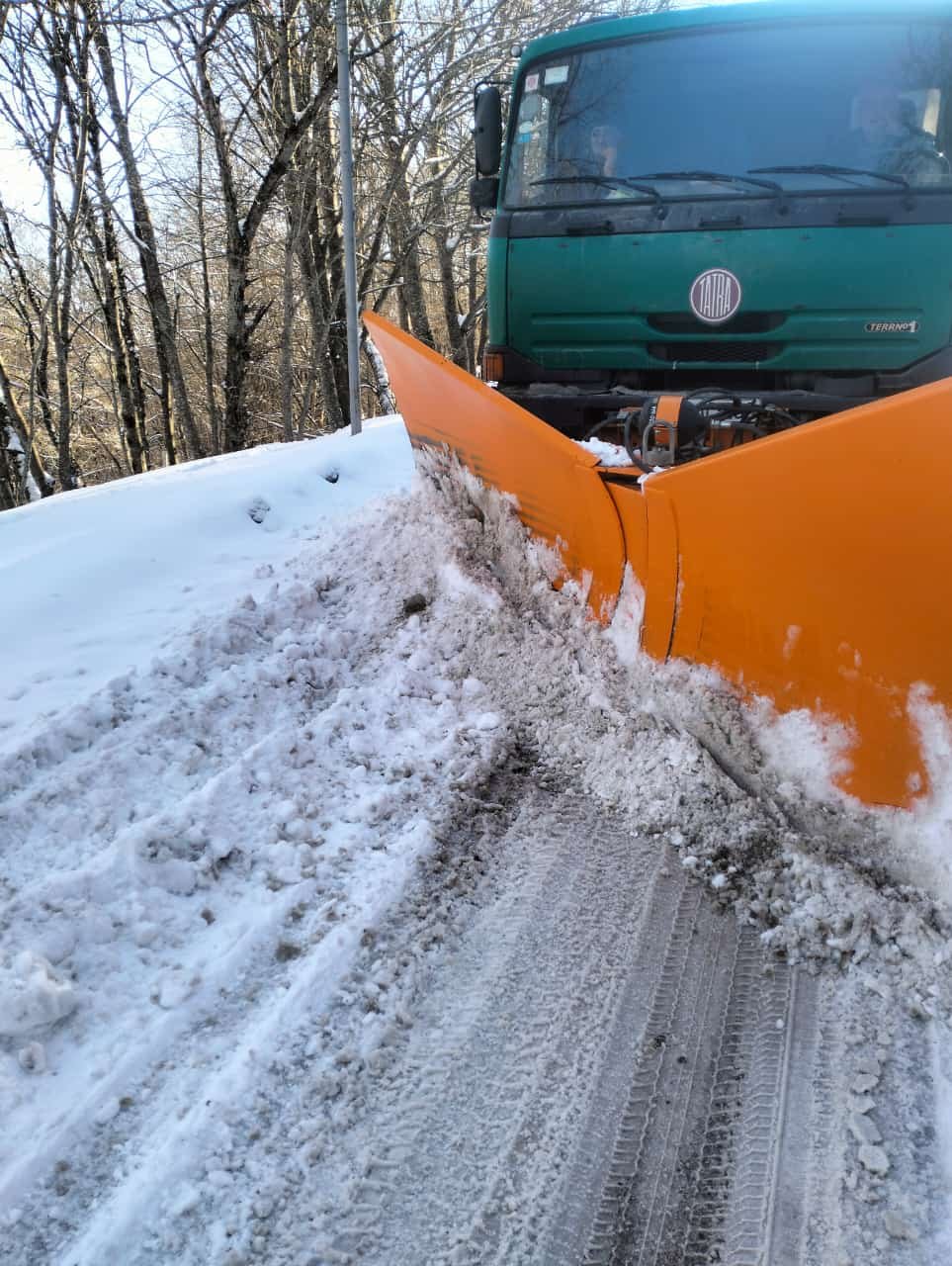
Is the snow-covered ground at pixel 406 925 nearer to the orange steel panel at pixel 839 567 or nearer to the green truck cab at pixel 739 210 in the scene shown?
the orange steel panel at pixel 839 567

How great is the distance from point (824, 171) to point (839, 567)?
2.17 metres

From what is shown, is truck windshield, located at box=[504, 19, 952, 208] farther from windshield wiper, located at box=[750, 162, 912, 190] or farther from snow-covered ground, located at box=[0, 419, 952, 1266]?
snow-covered ground, located at box=[0, 419, 952, 1266]

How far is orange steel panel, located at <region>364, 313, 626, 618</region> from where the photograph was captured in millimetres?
2637

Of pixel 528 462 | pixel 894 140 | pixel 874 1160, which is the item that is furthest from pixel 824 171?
pixel 874 1160

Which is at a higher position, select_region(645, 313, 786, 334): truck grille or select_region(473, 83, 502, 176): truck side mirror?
select_region(473, 83, 502, 176): truck side mirror

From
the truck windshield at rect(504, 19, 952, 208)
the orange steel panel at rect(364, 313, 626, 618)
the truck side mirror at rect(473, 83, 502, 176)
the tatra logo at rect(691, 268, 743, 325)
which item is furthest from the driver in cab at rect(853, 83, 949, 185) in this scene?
the orange steel panel at rect(364, 313, 626, 618)

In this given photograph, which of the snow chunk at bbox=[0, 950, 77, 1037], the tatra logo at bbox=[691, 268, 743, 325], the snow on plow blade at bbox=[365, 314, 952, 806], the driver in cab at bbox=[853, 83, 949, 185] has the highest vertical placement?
the driver in cab at bbox=[853, 83, 949, 185]

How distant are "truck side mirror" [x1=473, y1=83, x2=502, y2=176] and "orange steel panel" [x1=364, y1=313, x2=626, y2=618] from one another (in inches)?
47.7

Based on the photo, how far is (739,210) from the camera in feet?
10.8

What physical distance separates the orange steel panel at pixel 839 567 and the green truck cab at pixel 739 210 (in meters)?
1.04

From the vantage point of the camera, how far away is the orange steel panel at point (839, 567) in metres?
1.73

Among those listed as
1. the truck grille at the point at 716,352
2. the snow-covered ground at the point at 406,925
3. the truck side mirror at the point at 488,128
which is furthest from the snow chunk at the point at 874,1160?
the truck side mirror at the point at 488,128

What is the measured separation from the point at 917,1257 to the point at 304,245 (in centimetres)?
1552

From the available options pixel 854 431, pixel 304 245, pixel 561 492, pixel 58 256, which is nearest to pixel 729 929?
pixel 854 431
